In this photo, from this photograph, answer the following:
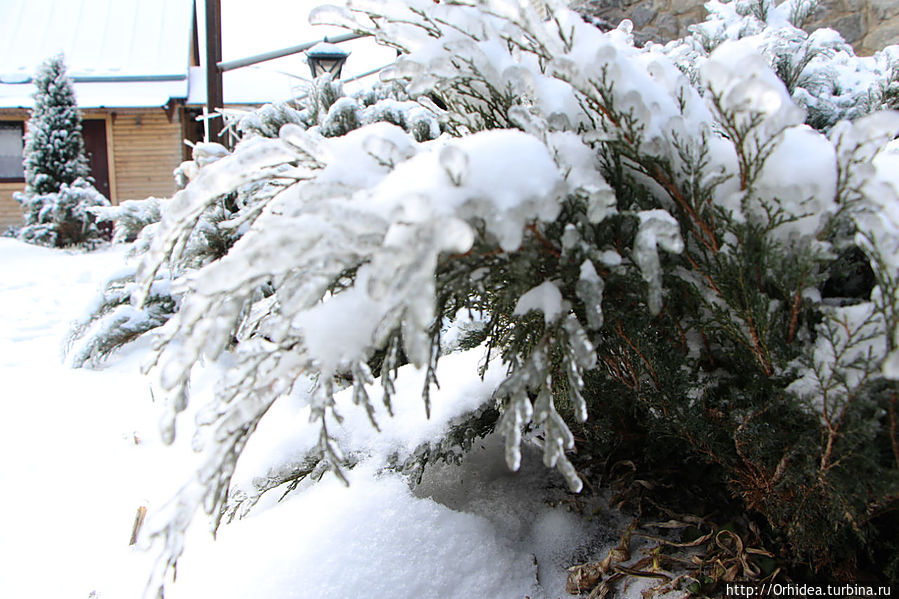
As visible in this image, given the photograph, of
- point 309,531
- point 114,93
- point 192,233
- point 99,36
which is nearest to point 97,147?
point 114,93

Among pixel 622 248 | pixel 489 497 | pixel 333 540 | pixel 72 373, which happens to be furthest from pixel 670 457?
pixel 72 373

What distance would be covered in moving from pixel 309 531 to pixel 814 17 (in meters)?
Answer: 6.37

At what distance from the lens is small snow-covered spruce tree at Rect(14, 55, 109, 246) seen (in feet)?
34.2

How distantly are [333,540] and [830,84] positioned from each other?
290cm

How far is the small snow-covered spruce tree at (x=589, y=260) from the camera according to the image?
0.79m

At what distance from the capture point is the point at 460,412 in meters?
1.56

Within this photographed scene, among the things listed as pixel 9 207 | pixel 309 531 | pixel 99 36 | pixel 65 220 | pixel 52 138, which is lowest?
pixel 9 207

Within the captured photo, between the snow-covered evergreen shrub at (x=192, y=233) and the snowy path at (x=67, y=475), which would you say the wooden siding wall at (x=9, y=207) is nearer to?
the snowy path at (x=67, y=475)

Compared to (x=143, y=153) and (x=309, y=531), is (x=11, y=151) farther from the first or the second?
(x=309, y=531)

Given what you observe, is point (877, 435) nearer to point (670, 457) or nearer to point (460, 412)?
point (670, 457)

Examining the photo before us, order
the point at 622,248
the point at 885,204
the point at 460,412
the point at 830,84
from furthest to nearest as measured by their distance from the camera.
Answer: the point at 830,84, the point at 460,412, the point at 622,248, the point at 885,204

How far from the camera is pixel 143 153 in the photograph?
14391 millimetres

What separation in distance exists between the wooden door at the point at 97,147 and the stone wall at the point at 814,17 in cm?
1332

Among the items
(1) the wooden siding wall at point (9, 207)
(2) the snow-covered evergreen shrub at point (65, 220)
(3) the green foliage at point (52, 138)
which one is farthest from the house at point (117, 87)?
(2) the snow-covered evergreen shrub at point (65, 220)
